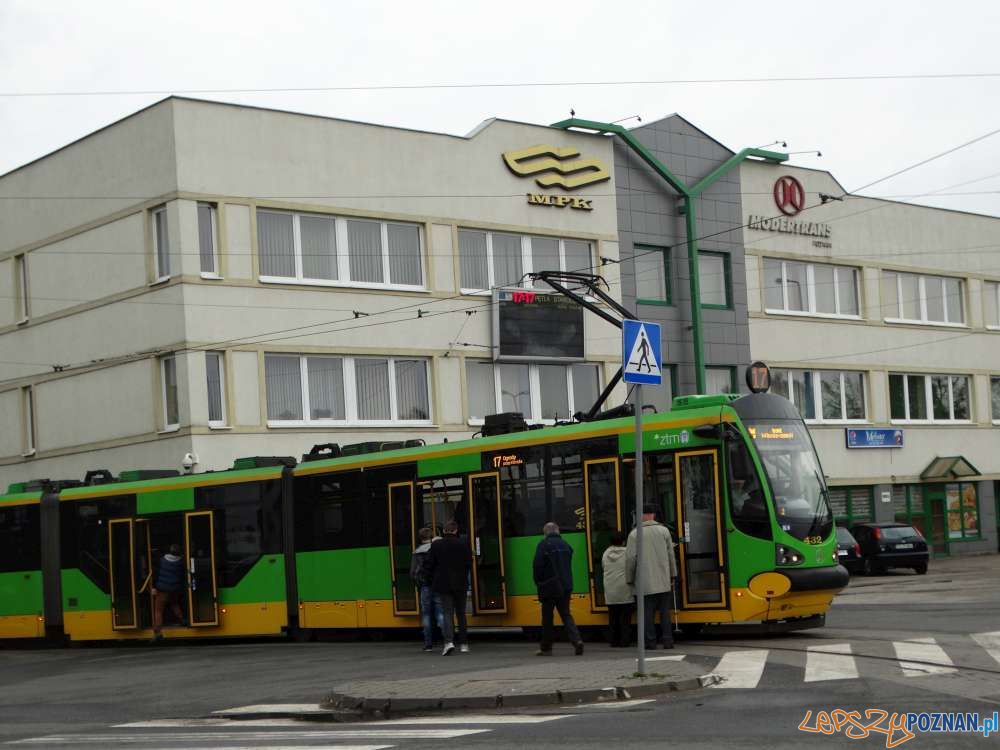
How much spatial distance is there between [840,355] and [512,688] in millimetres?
34246

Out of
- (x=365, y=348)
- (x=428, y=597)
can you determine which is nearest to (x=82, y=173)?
(x=365, y=348)

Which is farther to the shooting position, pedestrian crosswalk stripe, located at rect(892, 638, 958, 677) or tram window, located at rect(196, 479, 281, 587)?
tram window, located at rect(196, 479, 281, 587)

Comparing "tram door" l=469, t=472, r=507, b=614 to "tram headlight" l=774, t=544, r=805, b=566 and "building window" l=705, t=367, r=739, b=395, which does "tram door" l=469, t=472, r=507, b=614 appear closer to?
"tram headlight" l=774, t=544, r=805, b=566

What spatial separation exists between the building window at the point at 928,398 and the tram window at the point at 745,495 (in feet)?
100

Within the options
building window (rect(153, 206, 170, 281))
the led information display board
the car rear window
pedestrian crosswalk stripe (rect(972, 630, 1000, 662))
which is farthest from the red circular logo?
pedestrian crosswalk stripe (rect(972, 630, 1000, 662))

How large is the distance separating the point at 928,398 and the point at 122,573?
30.9m

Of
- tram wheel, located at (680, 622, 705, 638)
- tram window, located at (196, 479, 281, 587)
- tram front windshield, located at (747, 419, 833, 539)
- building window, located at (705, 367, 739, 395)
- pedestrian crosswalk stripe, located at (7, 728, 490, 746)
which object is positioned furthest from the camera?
building window, located at (705, 367, 739, 395)

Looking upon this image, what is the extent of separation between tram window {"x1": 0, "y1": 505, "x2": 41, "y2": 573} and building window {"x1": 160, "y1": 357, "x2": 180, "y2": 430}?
5.22 metres

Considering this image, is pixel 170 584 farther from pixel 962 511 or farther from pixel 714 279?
pixel 962 511

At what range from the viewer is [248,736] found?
40.1 ft

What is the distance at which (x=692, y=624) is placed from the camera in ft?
64.4

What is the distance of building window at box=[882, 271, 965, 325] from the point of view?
4772 centimetres

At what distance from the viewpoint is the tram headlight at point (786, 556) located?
1783 centimetres

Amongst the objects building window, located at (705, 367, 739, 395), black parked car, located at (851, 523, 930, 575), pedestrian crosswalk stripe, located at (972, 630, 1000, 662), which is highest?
building window, located at (705, 367, 739, 395)
